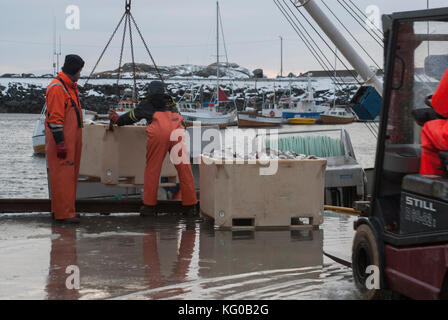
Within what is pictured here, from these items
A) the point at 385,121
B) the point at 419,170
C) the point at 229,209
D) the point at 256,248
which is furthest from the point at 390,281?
the point at 229,209

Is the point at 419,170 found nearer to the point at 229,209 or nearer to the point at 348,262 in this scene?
the point at 348,262

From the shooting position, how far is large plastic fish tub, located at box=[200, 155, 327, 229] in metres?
9.02

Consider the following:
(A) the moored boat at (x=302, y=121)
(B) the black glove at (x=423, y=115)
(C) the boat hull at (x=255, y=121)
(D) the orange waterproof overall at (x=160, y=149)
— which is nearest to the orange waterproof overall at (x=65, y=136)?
(D) the orange waterproof overall at (x=160, y=149)

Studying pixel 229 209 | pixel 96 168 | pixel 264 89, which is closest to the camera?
pixel 229 209

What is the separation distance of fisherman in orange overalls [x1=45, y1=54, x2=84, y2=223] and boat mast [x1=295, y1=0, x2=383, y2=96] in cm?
795

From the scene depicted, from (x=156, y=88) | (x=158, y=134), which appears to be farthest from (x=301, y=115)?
(x=158, y=134)

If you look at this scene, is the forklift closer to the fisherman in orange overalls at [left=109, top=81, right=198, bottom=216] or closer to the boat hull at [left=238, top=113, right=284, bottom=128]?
the fisherman in orange overalls at [left=109, top=81, right=198, bottom=216]

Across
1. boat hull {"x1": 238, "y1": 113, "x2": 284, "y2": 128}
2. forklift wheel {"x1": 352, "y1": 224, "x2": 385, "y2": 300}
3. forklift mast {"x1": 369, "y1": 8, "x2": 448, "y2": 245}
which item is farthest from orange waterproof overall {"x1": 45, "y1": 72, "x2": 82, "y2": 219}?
boat hull {"x1": 238, "y1": 113, "x2": 284, "y2": 128}

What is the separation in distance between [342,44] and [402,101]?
11.1 metres

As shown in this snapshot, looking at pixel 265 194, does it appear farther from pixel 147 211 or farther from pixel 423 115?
pixel 423 115

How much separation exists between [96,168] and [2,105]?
433 feet

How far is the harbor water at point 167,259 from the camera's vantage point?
6.22 meters

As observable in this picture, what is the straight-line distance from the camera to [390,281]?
5430 millimetres

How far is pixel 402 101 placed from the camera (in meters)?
5.58
